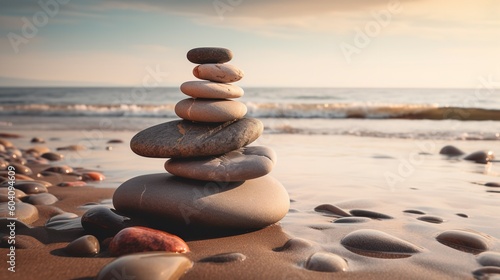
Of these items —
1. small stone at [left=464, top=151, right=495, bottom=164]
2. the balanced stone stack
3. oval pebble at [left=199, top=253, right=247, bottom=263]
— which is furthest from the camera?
small stone at [left=464, top=151, right=495, bottom=164]

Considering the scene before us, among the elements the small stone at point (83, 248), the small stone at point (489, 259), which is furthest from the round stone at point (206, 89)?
the small stone at point (489, 259)

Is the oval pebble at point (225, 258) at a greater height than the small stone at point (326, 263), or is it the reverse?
the small stone at point (326, 263)

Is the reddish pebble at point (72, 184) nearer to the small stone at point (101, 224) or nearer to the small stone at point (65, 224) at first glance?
the small stone at point (65, 224)

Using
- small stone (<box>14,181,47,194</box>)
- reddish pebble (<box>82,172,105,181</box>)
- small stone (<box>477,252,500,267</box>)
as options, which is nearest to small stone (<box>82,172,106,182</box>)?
reddish pebble (<box>82,172,105,181</box>)

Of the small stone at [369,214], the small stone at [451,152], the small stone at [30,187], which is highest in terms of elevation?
the small stone at [451,152]

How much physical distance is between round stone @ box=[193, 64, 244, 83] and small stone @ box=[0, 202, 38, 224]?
174 centimetres

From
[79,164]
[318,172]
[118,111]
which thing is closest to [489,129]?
[318,172]

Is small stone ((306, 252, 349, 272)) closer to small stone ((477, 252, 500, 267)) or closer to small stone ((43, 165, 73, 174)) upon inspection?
small stone ((477, 252, 500, 267))

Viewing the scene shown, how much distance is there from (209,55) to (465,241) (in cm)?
A: 239

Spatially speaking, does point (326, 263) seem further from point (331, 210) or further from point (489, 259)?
point (331, 210)

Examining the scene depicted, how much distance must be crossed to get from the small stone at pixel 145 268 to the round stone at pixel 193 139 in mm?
1186

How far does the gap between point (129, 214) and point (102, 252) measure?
2.64ft

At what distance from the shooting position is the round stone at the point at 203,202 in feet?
10.9

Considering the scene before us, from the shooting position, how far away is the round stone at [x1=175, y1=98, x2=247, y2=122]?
3.68m
